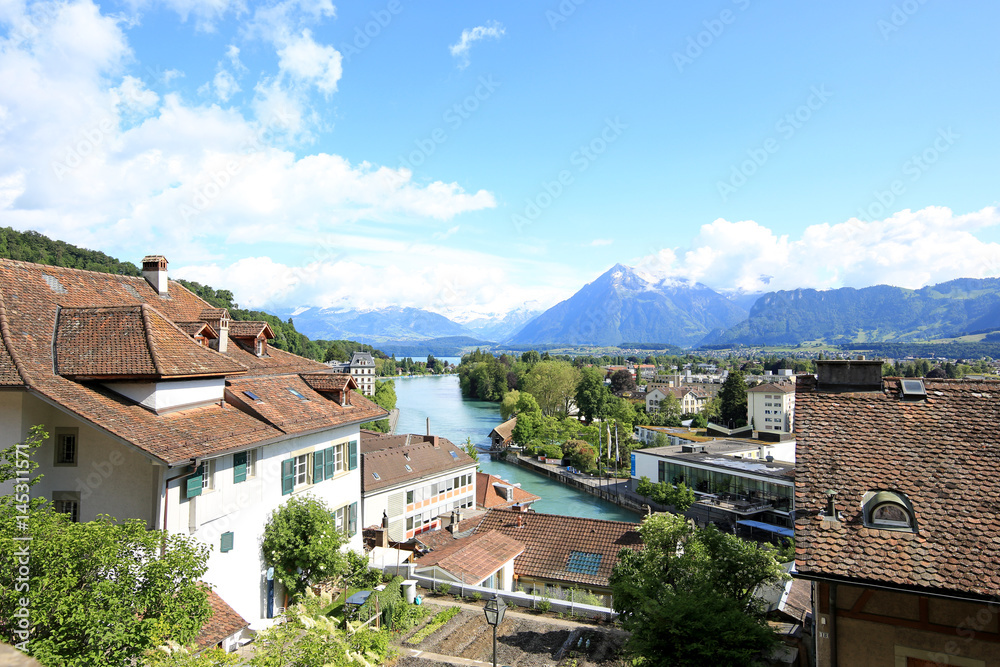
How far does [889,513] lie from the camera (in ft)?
27.6

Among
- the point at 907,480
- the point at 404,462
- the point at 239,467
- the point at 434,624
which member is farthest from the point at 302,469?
the point at 404,462

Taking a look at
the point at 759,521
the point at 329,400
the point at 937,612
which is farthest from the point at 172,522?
the point at 759,521

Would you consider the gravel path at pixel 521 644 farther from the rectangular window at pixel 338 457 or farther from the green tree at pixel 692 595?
the rectangular window at pixel 338 457

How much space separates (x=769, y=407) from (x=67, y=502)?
322 feet

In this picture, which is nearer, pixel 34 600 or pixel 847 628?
pixel 34 600

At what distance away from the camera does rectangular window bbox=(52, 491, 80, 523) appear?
515 inches

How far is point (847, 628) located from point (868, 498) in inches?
75.8

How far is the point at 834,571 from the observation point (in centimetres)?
796

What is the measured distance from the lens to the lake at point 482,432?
5622cm

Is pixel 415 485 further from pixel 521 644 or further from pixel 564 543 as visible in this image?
pixel 521 644

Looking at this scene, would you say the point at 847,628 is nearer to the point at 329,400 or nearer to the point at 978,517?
the point at 978,517

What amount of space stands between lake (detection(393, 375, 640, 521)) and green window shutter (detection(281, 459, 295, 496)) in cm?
3033

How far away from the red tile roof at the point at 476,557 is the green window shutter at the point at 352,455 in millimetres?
4448

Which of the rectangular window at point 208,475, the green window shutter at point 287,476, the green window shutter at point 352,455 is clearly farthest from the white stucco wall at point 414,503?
the rectangular window at point 208,475
